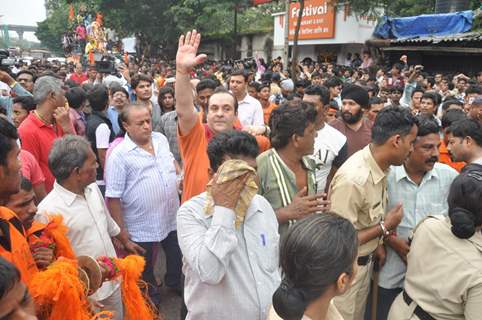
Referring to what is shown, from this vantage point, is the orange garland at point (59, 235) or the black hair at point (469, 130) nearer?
the orange garland at point (59, 235)

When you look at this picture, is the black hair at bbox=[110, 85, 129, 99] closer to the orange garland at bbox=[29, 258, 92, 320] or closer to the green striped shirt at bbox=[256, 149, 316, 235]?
the green striped shirt at bbox=[256, 149, 316, 235]

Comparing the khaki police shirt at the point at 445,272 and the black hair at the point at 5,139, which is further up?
the black hair at the point at 5,139

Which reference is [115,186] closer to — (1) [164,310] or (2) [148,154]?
(2) [148,154]

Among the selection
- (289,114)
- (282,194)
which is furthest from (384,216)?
(289,114)

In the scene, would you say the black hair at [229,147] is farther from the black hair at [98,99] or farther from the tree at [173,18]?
the tree at [173,18]

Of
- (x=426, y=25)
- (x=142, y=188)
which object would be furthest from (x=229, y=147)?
(x=426, y=25)

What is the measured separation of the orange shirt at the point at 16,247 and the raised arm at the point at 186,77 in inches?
45.5

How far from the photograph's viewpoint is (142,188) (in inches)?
132

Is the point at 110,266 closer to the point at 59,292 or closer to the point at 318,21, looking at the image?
the point at 59,292

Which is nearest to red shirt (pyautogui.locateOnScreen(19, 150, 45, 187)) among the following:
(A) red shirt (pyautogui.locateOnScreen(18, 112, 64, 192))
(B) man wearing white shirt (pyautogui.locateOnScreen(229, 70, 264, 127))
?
(A) red shirt (pyautogui.locateOnScreen(18, 112, 64, 192))

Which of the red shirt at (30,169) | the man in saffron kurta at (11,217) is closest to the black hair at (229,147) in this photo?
the man in saffron kurta at (11,217)

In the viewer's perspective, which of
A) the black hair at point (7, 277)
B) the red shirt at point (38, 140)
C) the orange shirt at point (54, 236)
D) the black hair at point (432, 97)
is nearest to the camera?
the black hair at point (7, 277)

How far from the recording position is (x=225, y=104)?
125 inches

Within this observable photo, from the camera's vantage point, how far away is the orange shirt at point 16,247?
1.70m
